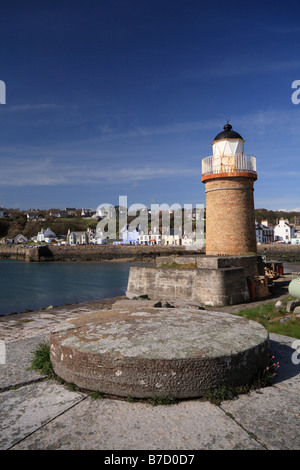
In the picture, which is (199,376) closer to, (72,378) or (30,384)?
(72,378)

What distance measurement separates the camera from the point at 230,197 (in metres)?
16.0

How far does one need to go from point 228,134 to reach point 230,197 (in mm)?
3513

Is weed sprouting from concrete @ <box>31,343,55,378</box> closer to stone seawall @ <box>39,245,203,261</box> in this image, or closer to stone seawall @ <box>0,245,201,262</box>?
stone seawall @ <box>0,245,201,262</box>

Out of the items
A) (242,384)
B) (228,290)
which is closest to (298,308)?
(228,290)

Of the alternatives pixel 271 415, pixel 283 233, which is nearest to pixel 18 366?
pixel 271 415

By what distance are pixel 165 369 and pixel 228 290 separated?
362 inches

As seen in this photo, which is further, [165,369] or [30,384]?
[30,384]

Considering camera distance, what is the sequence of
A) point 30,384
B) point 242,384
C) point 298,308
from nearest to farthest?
point 242,384 → point 30,384 → point 298,308

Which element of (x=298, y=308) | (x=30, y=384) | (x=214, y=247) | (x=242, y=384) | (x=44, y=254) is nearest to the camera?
(x=242, y=384)

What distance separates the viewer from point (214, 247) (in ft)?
54.3

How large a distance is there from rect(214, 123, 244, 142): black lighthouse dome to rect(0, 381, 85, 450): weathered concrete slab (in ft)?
49.5
